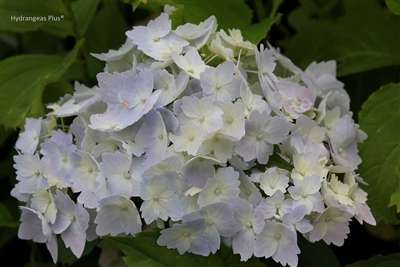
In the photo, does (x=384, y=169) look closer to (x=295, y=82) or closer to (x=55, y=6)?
(x=295, y=82)

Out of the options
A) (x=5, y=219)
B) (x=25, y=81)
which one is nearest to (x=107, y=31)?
(x=25, y=81)

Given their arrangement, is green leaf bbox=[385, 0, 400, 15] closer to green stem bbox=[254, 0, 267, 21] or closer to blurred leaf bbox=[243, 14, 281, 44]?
blurred leaf bbox=[243, 14, 281, 44]

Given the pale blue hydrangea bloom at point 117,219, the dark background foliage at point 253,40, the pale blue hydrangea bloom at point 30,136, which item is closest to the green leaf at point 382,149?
the dark background foliage at point 253,40

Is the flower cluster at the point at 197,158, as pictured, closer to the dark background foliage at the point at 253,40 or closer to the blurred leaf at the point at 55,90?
the dark background foliage at the point at 253,40

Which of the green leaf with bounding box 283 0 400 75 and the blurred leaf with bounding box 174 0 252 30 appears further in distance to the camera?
the green leaf with bounding box 283 0 400 75

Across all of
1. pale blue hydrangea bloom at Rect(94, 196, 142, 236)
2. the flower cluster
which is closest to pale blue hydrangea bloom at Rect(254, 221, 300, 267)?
the flower cluster

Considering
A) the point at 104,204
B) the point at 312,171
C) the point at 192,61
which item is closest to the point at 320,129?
the point at 312,171
